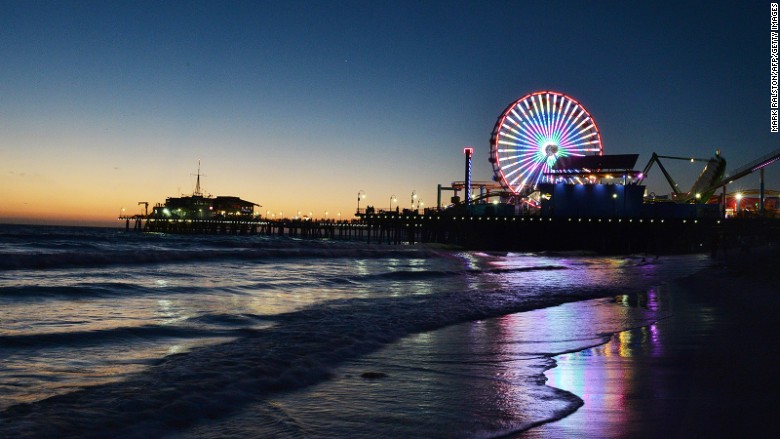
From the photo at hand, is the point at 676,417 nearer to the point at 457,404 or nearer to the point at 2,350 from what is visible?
the point at 457,404

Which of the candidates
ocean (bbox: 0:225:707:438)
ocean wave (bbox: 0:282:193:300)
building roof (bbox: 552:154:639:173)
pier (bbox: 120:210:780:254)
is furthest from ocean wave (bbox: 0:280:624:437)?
building roof (bbox: 552:154:639:173)

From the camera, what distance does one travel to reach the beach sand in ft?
11.7

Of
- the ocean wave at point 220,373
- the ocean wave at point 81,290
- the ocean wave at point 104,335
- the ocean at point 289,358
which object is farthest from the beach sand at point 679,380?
the ocean wave at point 81,290

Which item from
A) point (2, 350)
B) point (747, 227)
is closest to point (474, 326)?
point (2, 350)

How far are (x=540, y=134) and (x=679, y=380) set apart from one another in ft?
182

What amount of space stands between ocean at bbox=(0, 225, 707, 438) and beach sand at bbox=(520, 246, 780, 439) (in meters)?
0.23

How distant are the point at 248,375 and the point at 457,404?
5.79 ft

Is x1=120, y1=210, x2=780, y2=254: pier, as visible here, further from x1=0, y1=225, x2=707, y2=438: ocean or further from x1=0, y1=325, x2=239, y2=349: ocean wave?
x1=0, y1=325, x2=239, y2=349: ocean wave

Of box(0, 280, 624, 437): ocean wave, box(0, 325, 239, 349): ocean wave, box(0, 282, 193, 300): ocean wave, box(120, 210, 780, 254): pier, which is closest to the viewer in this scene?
box(0, 280, 624, 437): ocean wave

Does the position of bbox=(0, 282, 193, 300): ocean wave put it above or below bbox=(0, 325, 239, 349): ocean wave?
below

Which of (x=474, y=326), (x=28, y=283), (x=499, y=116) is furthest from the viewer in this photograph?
(x=499, y=116)

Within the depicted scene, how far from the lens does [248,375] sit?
4.96 meters

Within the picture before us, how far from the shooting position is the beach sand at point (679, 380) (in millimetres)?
3566

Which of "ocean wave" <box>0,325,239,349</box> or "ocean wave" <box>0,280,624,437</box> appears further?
"ocean wave" <box>0,325,239,349</box>
